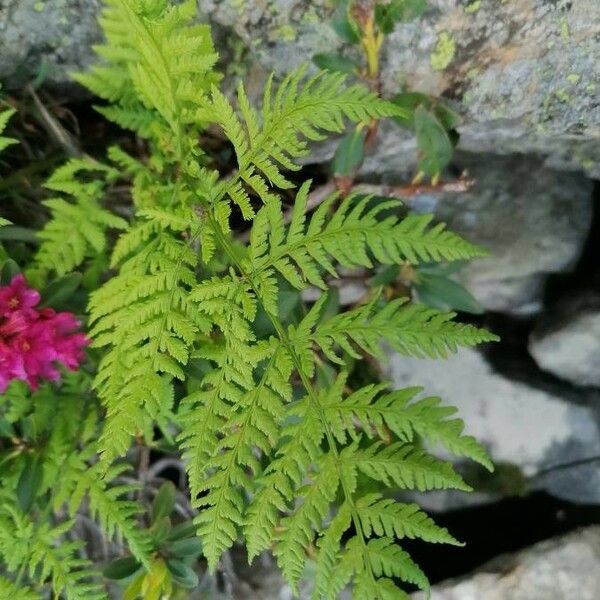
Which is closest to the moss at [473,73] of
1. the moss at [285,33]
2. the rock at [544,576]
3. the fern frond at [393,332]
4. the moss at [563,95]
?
the moss at [563,95]

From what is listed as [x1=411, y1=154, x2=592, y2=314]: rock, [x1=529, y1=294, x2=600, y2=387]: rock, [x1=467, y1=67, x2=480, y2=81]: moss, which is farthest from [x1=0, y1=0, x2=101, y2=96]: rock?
[x1=529, y1=294, x2=600, y2=387]: rock

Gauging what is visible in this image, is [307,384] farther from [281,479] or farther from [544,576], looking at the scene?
[544,576]

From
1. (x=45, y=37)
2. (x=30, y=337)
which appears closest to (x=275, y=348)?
(x=30, y=337)

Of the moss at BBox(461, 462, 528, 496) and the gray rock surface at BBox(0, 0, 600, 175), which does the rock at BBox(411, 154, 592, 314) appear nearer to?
the gray rock surface at BBox(0, 0, 600, 175)

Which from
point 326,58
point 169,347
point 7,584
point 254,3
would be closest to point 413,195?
point 326,58

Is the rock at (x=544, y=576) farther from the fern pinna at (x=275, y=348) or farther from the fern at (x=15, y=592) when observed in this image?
Result: the fern at (x=15, y=592)

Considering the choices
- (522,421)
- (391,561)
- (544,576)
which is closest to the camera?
(391,561)
